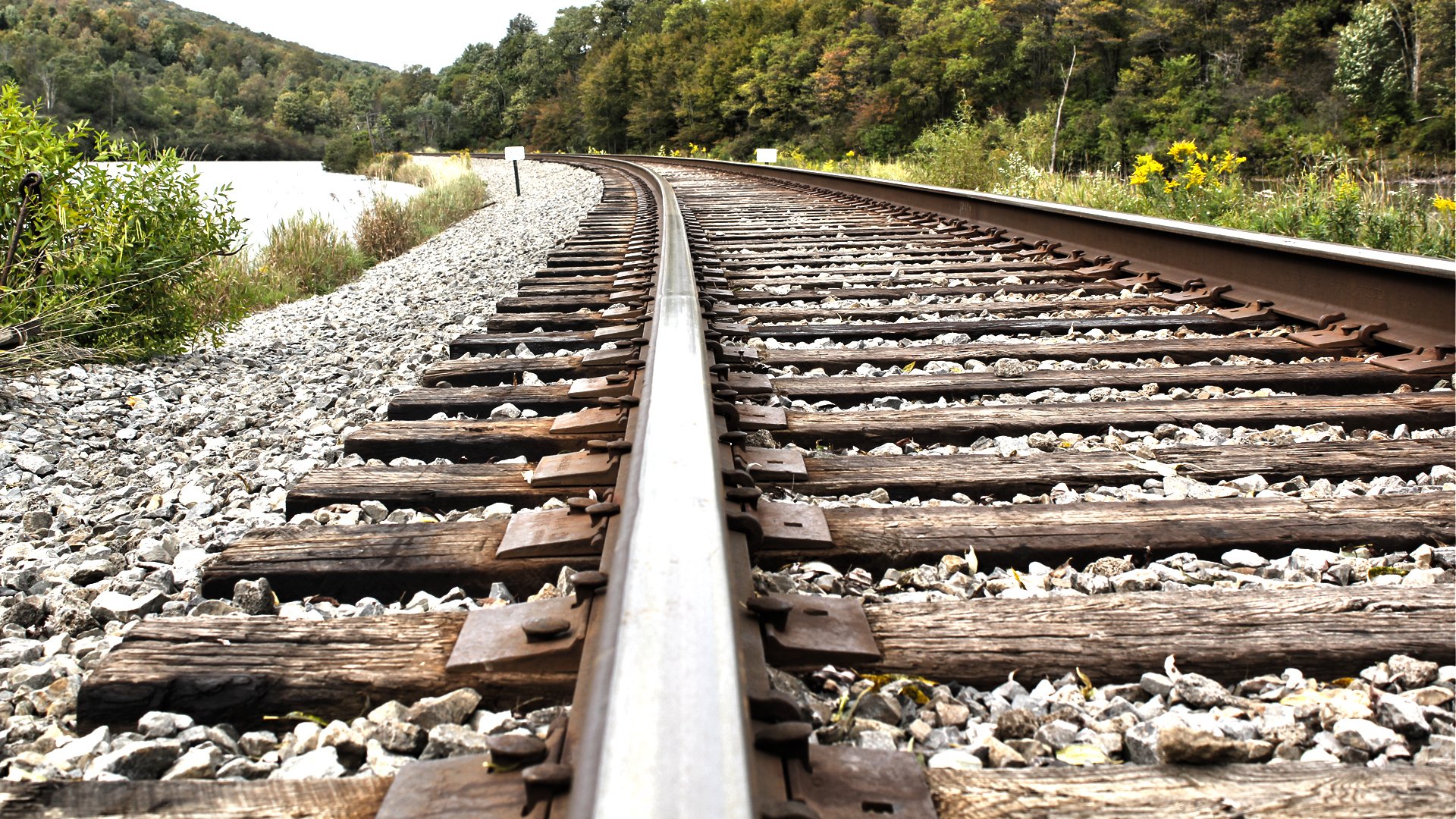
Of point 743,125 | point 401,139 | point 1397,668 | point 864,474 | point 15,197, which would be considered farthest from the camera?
point 401,139

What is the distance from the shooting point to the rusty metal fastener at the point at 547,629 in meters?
1.16

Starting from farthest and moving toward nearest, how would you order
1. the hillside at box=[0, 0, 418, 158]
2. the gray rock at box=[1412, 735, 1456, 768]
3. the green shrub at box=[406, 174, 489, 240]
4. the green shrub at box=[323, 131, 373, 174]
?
the hillside at box=[0, 0, 418, 158] → the green shrub at box=[323, 131, 373, 174] → the green shrub at box=[406, 174, 489, 240] → the gray rock at box=[1412, 735, 1456, 768]

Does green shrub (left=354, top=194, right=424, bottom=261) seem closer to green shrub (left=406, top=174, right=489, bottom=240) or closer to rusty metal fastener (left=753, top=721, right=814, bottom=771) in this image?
green shrub (left=406, top=174, right=489, bottom=240)

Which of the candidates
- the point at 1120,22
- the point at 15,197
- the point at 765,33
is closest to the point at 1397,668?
the point at 15,197

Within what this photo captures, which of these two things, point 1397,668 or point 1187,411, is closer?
point 1397,668

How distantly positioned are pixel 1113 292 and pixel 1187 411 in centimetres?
186

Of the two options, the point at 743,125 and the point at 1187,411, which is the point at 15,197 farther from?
the point at 743,125

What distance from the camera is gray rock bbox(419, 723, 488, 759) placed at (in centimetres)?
109

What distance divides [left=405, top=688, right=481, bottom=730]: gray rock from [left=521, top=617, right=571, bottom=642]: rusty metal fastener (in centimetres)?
10

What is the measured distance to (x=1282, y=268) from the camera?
11.7 feet

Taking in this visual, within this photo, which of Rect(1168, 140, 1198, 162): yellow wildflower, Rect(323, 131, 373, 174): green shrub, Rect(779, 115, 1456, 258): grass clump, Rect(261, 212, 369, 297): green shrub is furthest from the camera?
Rect(323, 131, 373, 174): green shrub

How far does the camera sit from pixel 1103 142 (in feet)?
A: 118

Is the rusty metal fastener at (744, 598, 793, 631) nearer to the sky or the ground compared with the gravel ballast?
nearer to the sky

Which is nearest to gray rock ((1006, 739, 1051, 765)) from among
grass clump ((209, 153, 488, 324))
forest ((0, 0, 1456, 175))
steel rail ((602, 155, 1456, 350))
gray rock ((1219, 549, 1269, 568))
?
gray rock ((1219, 549, 1269, 568))
